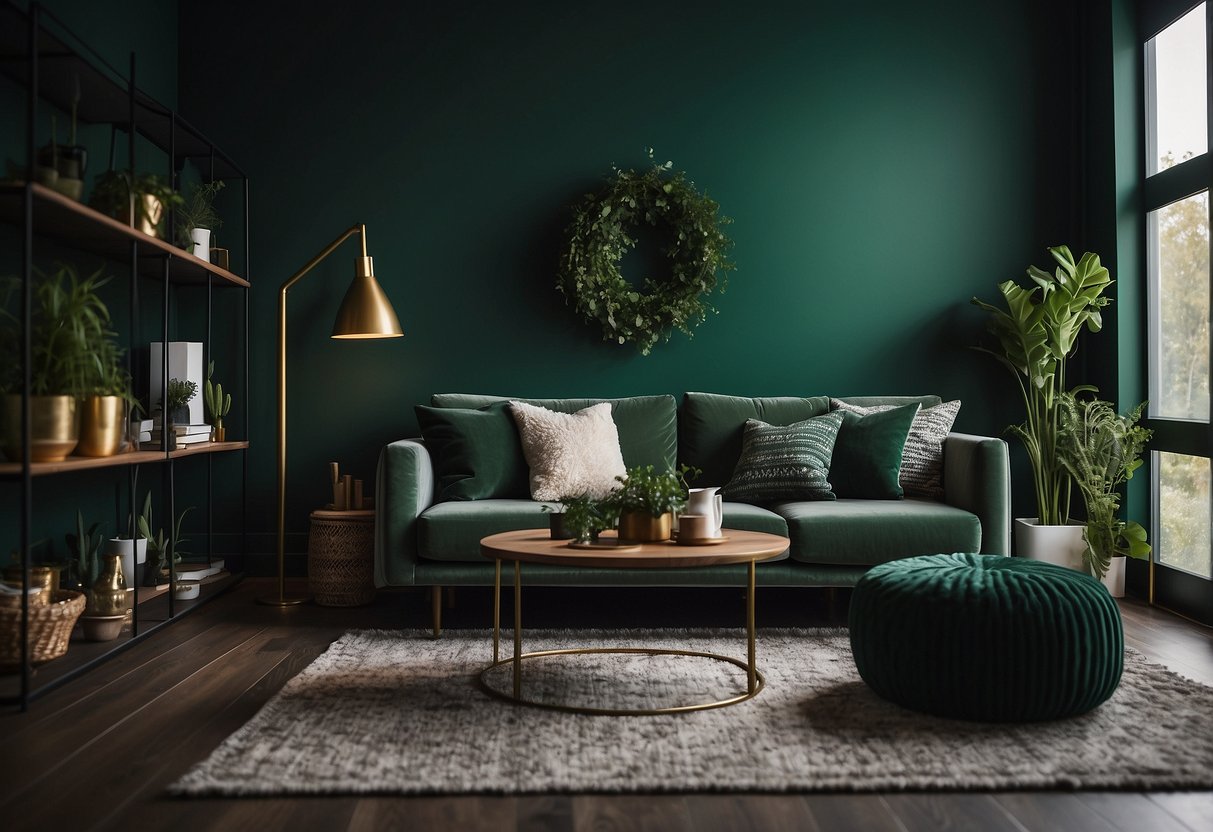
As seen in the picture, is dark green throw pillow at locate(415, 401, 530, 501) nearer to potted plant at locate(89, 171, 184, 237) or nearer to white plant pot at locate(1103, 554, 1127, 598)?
potted plant at locate(89, 171, 184, 237)

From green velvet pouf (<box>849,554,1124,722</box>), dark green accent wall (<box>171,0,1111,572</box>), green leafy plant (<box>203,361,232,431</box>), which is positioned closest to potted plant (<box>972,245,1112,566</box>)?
dark green accent wall (<box>171,0,1111,572</box>)

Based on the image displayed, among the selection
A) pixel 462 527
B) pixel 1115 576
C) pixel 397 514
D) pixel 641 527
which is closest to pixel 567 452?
pixel 462 527

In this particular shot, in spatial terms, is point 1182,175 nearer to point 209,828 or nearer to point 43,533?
point 209,828

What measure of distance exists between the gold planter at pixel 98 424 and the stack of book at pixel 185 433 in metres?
0.70

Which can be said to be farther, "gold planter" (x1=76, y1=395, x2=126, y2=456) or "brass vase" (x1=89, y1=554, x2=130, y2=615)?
"brass vase" (x1=89, y1=554, x2=130, y2=615)

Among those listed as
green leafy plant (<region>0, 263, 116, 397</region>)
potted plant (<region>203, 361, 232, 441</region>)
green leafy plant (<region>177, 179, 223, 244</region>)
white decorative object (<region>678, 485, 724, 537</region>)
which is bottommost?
white decorative object (<region>678, 485, 724, 537</region>)

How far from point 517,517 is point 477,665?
0.61 meters

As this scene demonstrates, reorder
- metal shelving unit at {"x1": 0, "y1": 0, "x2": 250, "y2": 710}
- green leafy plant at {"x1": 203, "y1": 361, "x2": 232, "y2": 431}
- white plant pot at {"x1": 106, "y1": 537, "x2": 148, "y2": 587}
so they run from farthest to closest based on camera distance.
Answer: green leafy plant at {"x1": 203, "y1": 361, "x2": 232, "y2": 431} < white plant pot at {"x1": 106, "y1": 537, "x2": 148, "y2": 587} < metal shelving unit at {"x1": 0, "y1": 0, "x2": 250, "y2": 710}

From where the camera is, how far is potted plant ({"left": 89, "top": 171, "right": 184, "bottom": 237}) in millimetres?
3051

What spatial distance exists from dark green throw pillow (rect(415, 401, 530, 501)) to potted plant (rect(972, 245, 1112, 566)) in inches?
85.5

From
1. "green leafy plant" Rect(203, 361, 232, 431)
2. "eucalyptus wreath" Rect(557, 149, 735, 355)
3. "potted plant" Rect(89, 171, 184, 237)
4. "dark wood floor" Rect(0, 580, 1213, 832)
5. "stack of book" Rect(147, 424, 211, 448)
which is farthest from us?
"eucalyptus wreath" Rect(557, 149, 735, 355)

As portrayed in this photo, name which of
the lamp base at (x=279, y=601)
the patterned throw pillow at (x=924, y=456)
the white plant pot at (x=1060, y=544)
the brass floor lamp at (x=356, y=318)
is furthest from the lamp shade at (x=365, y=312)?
the white plant pot at (x=1060, y=544)

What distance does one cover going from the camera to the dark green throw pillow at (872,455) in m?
3.77

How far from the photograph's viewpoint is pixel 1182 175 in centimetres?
388
